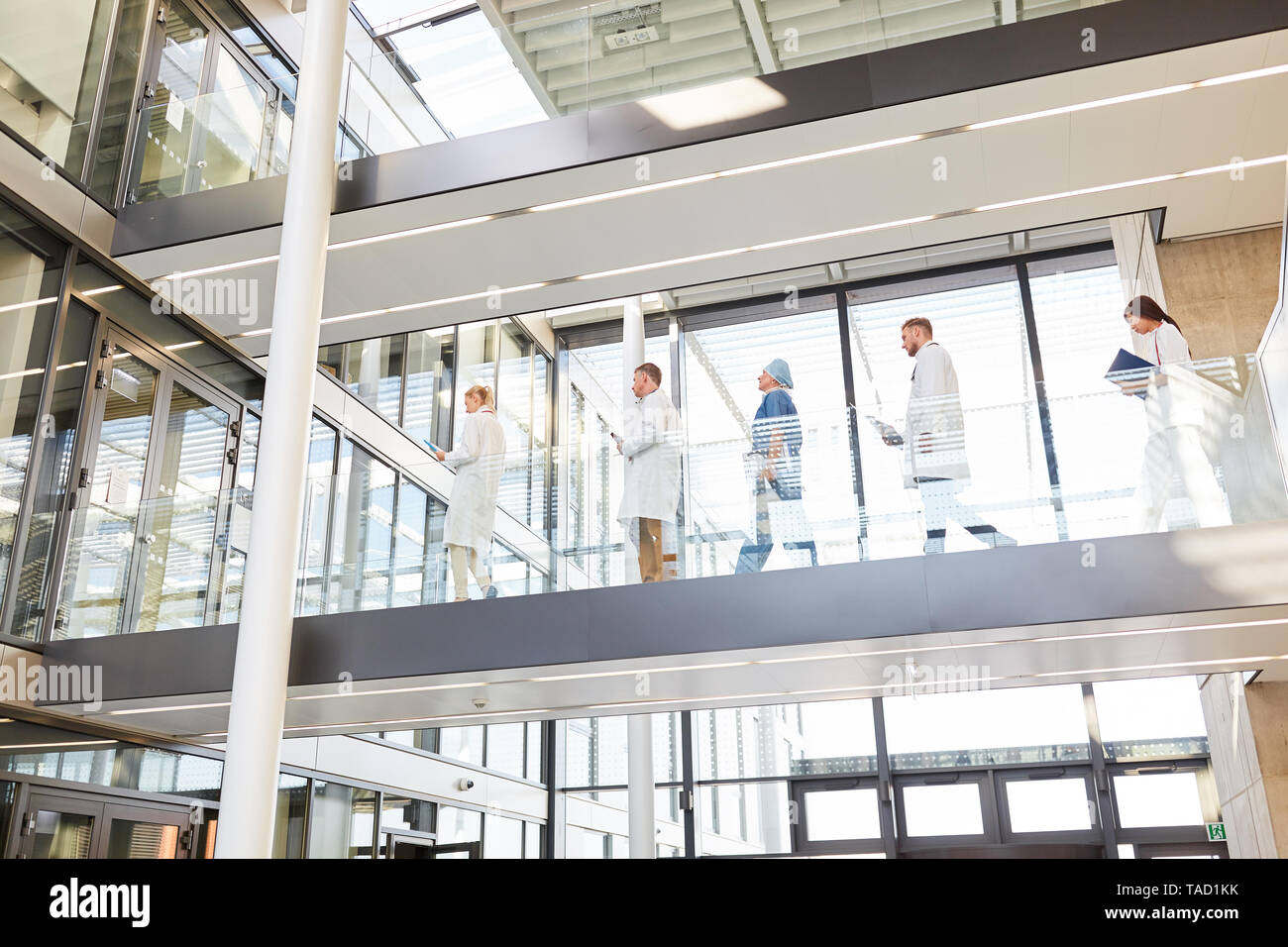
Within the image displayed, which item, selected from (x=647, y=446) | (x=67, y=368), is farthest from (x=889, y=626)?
(x=67, y=368)

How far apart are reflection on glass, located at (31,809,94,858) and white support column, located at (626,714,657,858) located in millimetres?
6002

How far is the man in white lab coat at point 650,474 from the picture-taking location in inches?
255

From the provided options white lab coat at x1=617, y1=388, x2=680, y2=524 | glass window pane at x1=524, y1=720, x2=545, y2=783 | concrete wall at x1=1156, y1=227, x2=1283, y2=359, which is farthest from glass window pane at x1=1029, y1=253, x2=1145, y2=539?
glass window pane at x1=524, y1=720, x2=545, y2=783

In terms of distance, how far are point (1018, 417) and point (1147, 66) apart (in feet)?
7.20

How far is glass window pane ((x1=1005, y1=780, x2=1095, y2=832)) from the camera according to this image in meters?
11.3

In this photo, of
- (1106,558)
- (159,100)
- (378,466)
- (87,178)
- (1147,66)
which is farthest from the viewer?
(378,466)

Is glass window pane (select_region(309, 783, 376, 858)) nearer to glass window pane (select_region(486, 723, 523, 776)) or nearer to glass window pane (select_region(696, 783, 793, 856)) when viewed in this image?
glass window pane (select_region(486, 723, 523, 776))

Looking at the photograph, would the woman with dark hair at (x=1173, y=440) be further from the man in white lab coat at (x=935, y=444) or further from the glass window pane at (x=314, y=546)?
the glass window pane at (x=314, y=546)

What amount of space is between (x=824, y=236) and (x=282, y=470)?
436 centimetres

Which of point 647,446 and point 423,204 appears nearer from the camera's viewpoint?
point 647,446

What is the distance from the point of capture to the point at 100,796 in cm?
726
